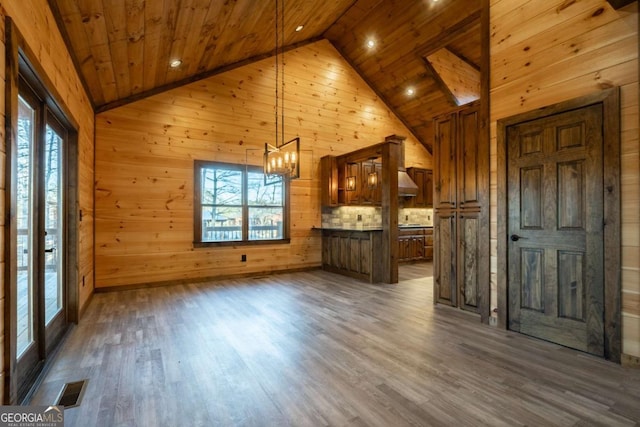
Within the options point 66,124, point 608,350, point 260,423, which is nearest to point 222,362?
point 260,423

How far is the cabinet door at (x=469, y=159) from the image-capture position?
3.64 meters

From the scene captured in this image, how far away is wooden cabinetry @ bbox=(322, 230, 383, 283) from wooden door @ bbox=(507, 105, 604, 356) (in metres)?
2.57

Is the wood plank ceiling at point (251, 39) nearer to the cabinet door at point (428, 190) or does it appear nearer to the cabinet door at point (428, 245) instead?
the cabinet door at point (428, 190)

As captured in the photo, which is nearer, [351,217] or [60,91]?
[60,91]

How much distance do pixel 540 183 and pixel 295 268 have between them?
464cm

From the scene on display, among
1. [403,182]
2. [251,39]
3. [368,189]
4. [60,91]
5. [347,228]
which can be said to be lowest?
[347,228]

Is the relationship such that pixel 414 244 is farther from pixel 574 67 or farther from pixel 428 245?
pixel 574 67

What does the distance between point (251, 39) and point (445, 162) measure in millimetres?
3642

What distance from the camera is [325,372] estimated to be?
7.68 feet

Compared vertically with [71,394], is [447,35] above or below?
above

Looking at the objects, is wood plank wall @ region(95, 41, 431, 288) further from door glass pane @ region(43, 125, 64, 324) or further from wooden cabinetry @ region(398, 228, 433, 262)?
wooden cabinetry @ region(398, 228, 433, 262)

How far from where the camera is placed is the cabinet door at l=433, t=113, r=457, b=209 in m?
3.94

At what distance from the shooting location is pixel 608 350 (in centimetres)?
252

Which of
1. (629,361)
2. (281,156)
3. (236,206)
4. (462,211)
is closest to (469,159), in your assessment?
(462,211)
